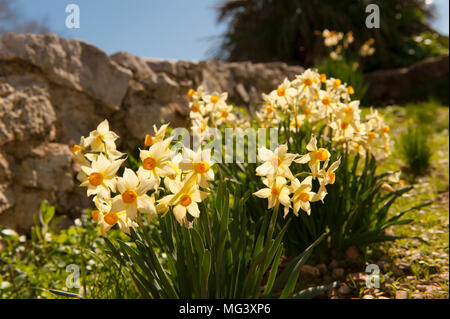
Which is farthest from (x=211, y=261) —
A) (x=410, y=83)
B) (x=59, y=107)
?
(x=410, y=83)

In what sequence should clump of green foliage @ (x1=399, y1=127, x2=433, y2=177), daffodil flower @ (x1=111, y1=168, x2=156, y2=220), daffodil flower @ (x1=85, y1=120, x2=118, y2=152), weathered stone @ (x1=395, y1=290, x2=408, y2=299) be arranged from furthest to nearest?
1. clump of green foliage @ (x1=399, y1=127, x2=433, y2=177)
2. weathered stone @ (x1=395, y1=290, x2=408, y2=299)
3. daffodil flower @ (x1=85, y1=120, x2=118, y2=152)
4. daffodil flower @ (x1=111, y1=168, x2=156, y2=220)

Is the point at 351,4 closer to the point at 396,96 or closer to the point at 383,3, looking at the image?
the point at 383,3

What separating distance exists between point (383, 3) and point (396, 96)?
2482mm

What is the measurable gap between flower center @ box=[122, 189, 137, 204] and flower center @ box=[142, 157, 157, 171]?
9cm

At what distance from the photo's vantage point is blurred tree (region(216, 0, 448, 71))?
296 inches

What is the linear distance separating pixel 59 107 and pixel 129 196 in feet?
7.86

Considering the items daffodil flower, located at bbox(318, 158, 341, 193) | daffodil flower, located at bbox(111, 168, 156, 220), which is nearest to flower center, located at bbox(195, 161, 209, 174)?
daffodil flower, located at bbox(111, 168, 156, 220)

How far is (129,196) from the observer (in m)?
0.99

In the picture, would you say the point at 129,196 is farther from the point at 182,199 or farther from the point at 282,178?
the point at 282,178

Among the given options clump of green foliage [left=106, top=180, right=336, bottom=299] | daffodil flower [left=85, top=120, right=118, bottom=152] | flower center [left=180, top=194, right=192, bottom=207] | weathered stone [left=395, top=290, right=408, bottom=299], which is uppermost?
daffodil flower [left=85, top=120, right=118, bottom=152]

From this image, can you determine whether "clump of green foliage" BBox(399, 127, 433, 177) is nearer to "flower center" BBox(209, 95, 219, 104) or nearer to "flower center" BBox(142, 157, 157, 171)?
"flower center" BBox(209, 95, 219, 104)

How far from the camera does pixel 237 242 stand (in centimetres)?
137
